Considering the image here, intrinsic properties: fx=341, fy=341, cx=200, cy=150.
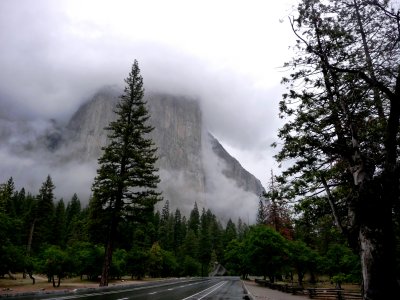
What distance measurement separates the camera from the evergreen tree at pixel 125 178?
3089 centimetres

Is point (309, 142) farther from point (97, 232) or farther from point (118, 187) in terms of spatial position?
point (97, 232)

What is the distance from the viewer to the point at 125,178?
31.5 m

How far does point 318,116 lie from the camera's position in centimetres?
1213

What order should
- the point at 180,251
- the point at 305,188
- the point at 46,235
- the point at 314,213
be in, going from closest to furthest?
the point at 305,188
the point at 314,213
the point at 46,235
the point at 180,251

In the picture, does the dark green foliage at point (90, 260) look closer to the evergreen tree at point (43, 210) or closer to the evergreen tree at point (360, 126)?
the evergreen tree at point (43, 210)

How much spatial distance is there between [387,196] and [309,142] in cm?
449

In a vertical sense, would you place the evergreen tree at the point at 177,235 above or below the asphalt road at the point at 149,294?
above

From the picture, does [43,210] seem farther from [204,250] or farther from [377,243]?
[377,243]

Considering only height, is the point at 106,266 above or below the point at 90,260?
below

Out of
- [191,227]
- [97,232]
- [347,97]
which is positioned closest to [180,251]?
[191,227]

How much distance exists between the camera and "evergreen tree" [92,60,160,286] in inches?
1216

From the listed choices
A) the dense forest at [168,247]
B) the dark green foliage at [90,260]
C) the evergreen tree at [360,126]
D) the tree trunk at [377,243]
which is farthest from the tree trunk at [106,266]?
the tree trunk at [377,243]

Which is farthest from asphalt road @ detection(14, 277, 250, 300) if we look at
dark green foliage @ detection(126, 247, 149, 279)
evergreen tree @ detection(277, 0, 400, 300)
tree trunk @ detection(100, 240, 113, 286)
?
dark green foliage @ detection(126, 247, 149, 279)

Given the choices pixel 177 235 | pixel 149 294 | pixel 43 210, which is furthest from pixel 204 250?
pixel 149 294
